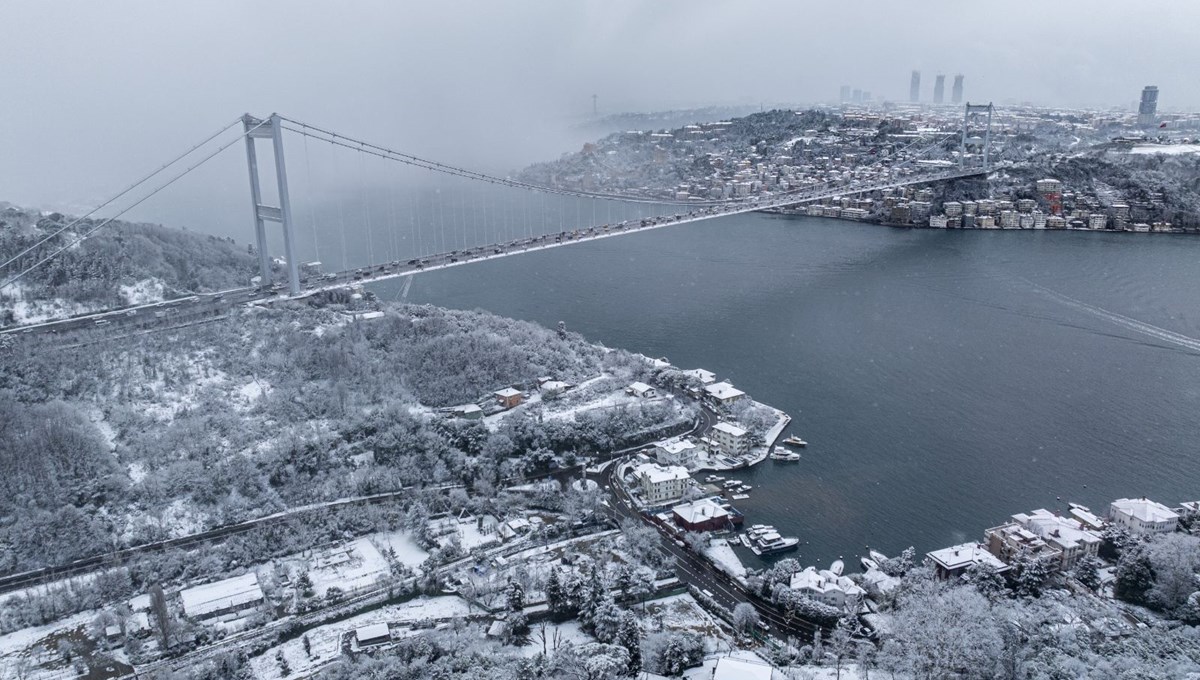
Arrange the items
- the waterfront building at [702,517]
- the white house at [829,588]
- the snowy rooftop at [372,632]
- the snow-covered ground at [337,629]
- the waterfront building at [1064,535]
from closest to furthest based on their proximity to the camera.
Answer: the snow-covered ground at [337,629]
the snowy rooftop at [372,632]
the white house at [829,588]
the waterfront building at [1064,535]
the waterfront building at [702,517]

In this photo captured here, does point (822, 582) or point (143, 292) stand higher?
point (143, 292)

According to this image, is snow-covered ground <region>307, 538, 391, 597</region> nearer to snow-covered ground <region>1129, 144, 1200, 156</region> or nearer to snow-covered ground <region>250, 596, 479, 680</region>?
snow-covered ground <region>250, 596, 479, 680</region>

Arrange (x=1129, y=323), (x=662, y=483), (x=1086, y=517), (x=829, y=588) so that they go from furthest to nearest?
1. (x=1129, y=323)
2. (x=662, y=483)
3. (x=1086, y=517)
4. (x=829, y=588)

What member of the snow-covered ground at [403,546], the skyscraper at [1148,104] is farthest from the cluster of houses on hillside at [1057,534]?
the skyscraper at [1148,104]

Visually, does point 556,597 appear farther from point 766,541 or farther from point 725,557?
point 766,541

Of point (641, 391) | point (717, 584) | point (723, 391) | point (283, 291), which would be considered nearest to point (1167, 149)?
point (723, 391)

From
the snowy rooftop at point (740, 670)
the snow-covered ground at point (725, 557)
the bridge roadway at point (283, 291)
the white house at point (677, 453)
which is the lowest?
the snow-covered ground at point (725, 557)

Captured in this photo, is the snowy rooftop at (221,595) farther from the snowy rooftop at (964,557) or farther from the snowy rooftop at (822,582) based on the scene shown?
the snowy rooftop at (964,557)
